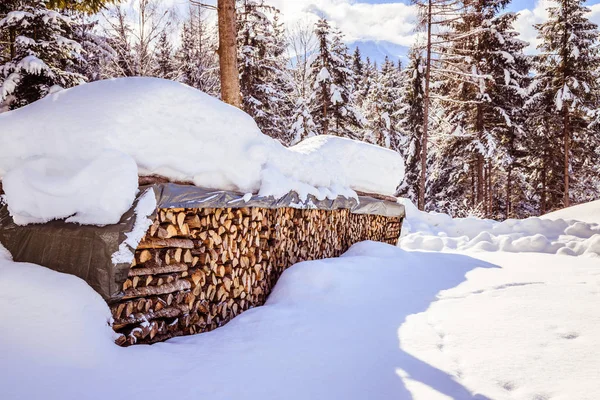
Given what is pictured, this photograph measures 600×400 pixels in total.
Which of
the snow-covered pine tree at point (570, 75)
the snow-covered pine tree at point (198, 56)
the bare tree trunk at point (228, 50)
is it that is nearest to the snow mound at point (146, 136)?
the bare tree trunk at point (228, 50)

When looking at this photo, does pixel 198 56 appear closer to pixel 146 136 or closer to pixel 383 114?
pixel 383 114

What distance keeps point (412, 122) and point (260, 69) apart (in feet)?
30.7

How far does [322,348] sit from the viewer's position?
96.3 inches

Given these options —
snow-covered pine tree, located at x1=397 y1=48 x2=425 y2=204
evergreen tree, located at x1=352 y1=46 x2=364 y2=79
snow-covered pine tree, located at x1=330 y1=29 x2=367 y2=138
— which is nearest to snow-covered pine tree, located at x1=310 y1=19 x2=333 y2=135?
snow-covered pine tree, located at x1=330 y1=29 x2=367 y2=138

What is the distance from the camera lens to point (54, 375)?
1684 mm

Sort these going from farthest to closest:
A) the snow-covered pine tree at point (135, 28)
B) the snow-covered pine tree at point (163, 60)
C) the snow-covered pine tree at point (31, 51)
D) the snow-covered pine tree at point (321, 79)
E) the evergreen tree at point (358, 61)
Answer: the evergreen tree at point (358, 61) < the snow-covered pine tree at point (163, 60) < the snow-covered pine tree at point (321, 79) < the snow-covered pine tree at point (135, 28) < the snow-covered pine tree at point (31, 51)

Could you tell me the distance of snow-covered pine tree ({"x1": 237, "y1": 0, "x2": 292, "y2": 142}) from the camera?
13.5 meters

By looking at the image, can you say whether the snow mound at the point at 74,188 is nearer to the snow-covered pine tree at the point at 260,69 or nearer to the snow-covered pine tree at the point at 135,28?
the snow-covered pine tree at the point at 260,69

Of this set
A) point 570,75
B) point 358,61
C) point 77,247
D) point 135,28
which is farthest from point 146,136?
point 358,61

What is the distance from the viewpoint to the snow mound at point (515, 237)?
620 centimetres

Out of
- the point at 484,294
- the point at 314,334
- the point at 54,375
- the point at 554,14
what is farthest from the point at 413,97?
the point at 54,375

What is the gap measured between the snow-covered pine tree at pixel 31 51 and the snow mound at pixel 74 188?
7.31m

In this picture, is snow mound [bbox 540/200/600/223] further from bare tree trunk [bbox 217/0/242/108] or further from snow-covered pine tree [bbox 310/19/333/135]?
snow-covered pine tree [bbox 310/19/333/135]

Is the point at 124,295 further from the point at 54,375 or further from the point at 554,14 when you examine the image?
the point at 554,14
